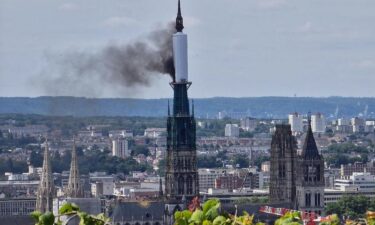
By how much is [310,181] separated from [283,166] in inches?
60.3

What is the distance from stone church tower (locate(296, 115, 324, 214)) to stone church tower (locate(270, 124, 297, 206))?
1.72 feet

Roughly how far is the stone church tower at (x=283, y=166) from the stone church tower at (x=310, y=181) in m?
0.53

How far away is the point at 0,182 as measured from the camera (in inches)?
4776

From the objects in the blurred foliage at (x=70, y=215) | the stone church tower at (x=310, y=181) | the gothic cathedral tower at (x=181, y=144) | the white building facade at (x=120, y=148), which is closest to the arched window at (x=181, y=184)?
the gothic cathedral tower at (x=181, y=144)

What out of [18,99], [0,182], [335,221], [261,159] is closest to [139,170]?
[261,159]

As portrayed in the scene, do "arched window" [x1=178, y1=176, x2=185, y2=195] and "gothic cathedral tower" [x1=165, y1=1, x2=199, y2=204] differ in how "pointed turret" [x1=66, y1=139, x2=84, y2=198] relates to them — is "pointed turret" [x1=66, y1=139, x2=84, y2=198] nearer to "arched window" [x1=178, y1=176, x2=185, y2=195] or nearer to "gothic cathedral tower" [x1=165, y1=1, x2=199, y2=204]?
"gothic cathedral tower" [x1=165, y1=1, x2=199, y2=204]

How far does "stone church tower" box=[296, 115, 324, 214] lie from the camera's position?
68.5m

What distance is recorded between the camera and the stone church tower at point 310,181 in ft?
225

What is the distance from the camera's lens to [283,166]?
70062mm

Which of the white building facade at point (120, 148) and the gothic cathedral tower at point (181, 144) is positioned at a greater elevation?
the white building facade at point (120, 148)

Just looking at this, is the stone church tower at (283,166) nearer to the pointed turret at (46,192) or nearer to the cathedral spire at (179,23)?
the cathedral spire at (179,23)

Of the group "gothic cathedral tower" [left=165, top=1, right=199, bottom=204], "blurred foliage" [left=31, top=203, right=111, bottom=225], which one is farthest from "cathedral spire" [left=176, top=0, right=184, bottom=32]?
"blurred foliage" [left=31, top=203, right=111, bottom=225]

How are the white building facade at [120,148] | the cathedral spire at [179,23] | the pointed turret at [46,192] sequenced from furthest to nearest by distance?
the white building facade at [120,148]
the pointed turret at [46,192]
the cathedral spire at [179,23]

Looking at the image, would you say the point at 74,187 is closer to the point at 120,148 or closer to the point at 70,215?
the point at 70,215
